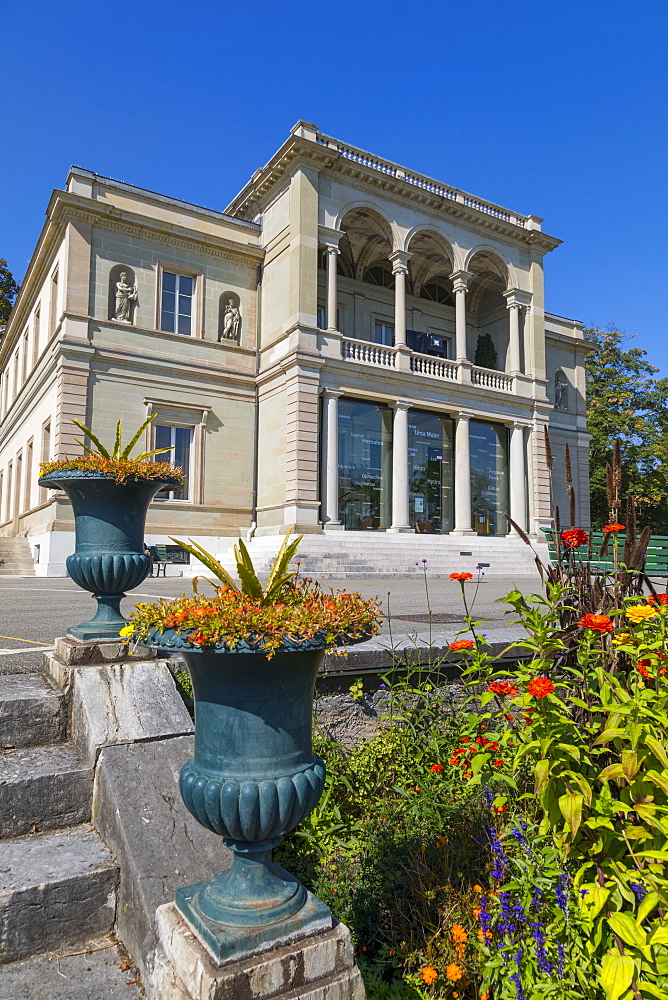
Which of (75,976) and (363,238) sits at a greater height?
(363,238)

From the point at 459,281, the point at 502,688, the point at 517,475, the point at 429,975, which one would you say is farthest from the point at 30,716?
the point at 459,281

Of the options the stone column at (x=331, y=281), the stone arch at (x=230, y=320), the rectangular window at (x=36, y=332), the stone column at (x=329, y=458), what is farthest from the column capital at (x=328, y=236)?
the rectangular window at (x=36, y=332)

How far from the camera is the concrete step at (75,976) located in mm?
2154

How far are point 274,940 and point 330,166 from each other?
2182cm

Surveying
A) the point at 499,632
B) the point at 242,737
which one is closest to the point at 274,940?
the point at 242,737

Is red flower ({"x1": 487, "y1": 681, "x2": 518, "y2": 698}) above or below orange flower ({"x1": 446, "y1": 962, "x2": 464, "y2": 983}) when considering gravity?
above

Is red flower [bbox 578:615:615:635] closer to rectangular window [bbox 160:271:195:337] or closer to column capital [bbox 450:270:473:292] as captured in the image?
rectangular window [bbox 160:271:195:337]

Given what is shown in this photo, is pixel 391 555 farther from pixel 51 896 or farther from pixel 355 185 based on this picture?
pixel 51 896

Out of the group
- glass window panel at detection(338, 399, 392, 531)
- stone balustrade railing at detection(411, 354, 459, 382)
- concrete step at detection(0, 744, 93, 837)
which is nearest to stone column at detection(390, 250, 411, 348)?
stone balustrade railing at detection(411, 354, 459, 382)

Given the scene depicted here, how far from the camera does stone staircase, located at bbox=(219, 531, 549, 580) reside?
52.1ft

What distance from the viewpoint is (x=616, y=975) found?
5.86ft

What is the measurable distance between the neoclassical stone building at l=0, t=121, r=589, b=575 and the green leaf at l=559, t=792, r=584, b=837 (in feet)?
45.8

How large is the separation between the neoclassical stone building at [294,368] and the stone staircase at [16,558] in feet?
1.43

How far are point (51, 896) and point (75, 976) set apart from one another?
28cm
